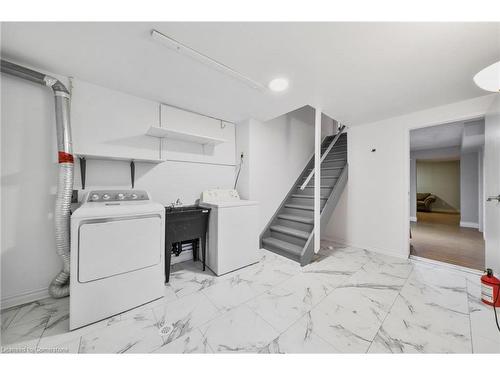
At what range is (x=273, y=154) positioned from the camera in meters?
3.38

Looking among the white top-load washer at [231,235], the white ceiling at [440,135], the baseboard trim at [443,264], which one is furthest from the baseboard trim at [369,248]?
the white ceiling at [440,135]

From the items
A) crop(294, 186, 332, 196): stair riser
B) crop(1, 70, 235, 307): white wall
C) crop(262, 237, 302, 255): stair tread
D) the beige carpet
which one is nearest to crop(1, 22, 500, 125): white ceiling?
crop(1, 70, 235, 307): white wall

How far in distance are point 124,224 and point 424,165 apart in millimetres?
11646

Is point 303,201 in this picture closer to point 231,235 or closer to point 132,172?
point 231,235

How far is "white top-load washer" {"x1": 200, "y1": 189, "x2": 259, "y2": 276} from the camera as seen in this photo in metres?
2.20

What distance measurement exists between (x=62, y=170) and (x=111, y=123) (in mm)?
729

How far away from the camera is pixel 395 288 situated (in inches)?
75.4

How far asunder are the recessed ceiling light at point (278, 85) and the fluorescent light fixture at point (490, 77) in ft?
4.61

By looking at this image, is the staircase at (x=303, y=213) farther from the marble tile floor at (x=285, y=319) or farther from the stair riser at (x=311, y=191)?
the marble tile floor at (x=285, y=319)

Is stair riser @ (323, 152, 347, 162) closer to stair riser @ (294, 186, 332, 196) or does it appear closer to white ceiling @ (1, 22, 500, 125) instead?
stair riser @ (294, 186, 332, 196)

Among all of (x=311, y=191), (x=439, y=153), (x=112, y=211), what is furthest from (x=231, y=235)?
(x=439, y=153)

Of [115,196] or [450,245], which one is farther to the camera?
[450,245]

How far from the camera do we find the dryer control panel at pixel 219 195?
2641 mm
